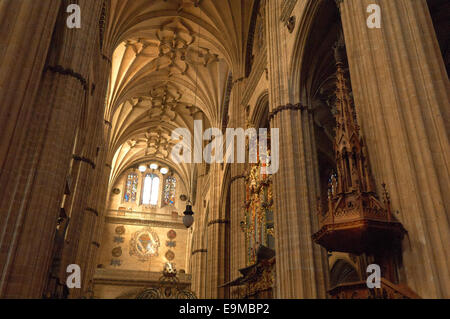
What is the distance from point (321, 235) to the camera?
5980mm

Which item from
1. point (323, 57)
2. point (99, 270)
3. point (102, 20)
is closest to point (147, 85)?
point (102, 20)

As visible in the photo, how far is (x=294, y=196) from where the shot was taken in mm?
8641

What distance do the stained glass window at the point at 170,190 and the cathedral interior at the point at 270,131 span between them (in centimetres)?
931

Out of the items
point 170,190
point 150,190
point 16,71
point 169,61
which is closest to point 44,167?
point 16,71

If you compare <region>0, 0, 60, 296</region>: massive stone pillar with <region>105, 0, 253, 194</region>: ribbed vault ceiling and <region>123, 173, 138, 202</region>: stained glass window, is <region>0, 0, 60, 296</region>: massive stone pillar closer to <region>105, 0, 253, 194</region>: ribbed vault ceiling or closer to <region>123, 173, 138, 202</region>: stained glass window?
<region>105, 0, 253, 194</region>: ribbed vault ceiling

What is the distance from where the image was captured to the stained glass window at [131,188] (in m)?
29.5

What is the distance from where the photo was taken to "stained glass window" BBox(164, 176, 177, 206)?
3003 centimetres

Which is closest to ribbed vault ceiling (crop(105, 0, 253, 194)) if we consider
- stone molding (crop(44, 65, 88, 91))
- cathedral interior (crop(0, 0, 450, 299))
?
cathedral interior (crop(0, 0, 450, 299))

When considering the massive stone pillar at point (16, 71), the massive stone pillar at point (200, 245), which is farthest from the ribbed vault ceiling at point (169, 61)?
the massive stone pillar at point (16, 71)

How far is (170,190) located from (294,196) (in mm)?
22607

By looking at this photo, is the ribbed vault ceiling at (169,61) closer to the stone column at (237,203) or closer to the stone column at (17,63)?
the stone column at (237,203)
